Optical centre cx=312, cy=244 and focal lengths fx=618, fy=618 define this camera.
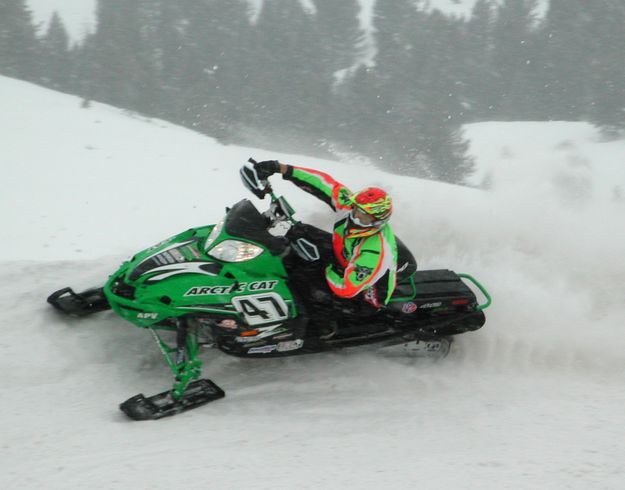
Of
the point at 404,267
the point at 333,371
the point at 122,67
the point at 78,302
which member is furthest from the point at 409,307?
the point at 122,67

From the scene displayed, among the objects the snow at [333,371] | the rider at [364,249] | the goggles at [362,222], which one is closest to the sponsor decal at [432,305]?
the rider at [364,249]

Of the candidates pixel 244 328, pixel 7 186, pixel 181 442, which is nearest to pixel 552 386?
pixel 244 328

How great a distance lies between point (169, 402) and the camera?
487cm

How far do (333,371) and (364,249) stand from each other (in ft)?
4.46

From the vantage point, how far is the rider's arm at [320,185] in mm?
6008

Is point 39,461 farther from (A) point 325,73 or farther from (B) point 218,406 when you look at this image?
(A) point 325,73

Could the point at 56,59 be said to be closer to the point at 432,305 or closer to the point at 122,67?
the point at 122,67

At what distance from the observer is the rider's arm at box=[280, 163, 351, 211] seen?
601 centimetres

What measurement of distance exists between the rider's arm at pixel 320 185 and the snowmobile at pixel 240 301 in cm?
38

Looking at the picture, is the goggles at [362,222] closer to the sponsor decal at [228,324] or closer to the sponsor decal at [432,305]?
the sponsor decal at [432,305]

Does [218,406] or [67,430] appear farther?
[218,406]

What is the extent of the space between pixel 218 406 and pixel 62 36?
48830 millimetres

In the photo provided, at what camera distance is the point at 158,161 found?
37.3 feet

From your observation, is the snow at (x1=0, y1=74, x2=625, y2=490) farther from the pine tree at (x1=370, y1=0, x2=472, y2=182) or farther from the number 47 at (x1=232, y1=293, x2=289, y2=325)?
the pine tree at (x1=370, y1=0, x2=472, y2=182)
